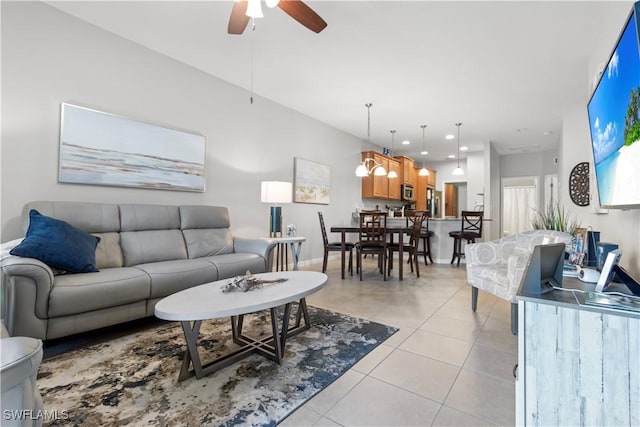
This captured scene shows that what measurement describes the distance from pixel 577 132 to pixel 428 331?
432 centimetres

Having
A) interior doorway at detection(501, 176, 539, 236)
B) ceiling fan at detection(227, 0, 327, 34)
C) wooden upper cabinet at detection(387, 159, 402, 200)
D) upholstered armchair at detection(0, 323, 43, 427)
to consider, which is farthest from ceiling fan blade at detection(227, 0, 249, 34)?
interior doorway at detection(501, 176, 539, 236)

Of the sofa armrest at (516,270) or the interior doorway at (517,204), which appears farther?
the interior doorway at (517,204)

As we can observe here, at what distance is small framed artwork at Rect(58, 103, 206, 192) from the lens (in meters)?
2.62

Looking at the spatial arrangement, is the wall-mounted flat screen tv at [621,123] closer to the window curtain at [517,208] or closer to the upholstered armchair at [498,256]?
the upholstered armchair at [498,256]

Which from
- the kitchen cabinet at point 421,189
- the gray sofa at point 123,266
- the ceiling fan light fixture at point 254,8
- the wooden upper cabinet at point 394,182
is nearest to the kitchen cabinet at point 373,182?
the wooden upper cabinet at point 394,182

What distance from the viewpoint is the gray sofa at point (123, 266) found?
1764mm

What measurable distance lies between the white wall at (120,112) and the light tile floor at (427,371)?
2.05m

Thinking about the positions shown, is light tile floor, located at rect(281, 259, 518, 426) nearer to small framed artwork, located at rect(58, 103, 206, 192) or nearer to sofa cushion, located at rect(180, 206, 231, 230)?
sofa cushion, located at rect(180, 206, 231, 230)

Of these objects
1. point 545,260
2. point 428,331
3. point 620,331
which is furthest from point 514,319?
point 620,331

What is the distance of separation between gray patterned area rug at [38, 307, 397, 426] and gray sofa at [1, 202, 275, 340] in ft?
0.79

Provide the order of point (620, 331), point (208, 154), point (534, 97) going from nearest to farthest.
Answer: point (620, 331) → point (208, 154) → point (534, 97)

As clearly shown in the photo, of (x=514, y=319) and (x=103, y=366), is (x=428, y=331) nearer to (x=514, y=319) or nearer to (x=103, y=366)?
(x=514, y=319)

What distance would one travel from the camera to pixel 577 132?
174 inches

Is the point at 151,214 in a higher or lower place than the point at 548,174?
lower
